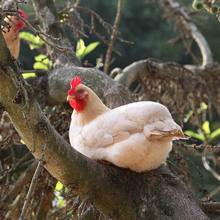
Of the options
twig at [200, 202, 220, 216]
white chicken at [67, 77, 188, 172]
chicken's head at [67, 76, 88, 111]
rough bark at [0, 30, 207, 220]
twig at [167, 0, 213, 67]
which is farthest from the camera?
twig at [167, 0, 213, 67]

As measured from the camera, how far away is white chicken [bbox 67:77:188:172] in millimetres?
1909

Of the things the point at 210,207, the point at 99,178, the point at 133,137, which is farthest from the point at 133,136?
the point at 210,207

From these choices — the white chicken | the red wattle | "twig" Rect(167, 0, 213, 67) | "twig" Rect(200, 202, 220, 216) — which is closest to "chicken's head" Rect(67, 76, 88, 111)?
the red wattle

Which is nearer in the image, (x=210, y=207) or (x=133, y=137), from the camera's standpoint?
(x=133, y=137)

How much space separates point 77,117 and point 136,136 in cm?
50

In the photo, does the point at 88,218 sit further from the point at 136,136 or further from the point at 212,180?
the point at 212,180

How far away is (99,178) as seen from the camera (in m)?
1.82

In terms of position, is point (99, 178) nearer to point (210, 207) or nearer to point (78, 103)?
point (78, 103)

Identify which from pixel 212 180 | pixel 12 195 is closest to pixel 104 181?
pixel 12 195

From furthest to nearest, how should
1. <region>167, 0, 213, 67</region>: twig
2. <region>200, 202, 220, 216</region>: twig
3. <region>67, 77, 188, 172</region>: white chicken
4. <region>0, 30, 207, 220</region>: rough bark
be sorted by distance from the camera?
<region>167, 0, 213, 67</region>: twig, <region>200, 202, 220, 216</region>: twig, <region>67, 77, 188, 172</region>: white chicken, <region>0, 30, 207, 220</region>: rough bark

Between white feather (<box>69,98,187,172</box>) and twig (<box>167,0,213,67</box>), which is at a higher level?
white feather (<box>69,98,187,172</box>)

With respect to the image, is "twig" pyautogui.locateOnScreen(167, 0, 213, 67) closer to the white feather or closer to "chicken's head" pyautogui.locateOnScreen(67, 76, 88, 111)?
"chicken's head" pyautogui.locateOnScreen(67, 76, 88, 111)

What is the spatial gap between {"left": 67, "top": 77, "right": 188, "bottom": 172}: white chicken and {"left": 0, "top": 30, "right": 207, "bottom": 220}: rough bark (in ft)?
0.30

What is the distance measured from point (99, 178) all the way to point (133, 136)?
0.29 m
